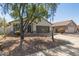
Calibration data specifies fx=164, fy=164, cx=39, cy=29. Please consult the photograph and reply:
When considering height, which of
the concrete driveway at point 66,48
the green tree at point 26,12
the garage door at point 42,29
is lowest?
the concrete driveway at point 66,48

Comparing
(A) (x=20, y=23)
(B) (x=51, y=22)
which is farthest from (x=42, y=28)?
(A) (x=20, y=23)

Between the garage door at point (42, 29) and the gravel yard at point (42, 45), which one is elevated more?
the garage door at point (42, 29)

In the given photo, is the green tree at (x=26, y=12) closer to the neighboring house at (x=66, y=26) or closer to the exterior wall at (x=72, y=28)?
the neighboring house at (x=66, y=26)

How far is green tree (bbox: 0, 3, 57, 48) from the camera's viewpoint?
2.82 m

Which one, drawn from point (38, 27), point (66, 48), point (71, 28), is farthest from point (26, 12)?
point (66, 48)

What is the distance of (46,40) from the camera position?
296 cm

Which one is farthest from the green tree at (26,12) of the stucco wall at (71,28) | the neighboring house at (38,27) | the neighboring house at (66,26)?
the stucco wall at (71,28)

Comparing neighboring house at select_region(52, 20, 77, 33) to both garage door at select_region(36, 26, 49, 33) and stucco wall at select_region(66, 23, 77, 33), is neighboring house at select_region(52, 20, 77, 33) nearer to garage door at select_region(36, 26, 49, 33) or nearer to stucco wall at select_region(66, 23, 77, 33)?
stucco wall at select_region(66, 23, 77, 33)

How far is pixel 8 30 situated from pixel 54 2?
0.97 metres

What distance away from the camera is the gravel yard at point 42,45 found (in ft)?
9.20

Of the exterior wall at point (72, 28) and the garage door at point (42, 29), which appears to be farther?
the garage door at point (42, 29)

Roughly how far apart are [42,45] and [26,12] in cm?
66

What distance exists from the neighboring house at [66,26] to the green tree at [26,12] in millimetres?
236

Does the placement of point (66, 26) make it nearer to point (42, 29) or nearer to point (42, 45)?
point (42, 29)
